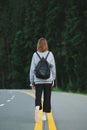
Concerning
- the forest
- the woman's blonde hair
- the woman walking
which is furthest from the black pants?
the forest

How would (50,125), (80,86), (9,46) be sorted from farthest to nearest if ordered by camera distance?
1. (9,46)
2. (80,86)
3. (50,125)

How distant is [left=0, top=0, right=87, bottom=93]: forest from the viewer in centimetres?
5744

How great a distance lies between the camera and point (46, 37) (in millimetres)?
72562

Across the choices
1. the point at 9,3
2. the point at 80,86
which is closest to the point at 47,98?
the point at 80,86

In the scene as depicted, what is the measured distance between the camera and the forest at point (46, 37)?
5744 cm

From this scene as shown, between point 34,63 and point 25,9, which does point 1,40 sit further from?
point 34,63

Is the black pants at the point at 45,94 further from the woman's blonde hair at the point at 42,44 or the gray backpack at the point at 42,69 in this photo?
the woman's blonde hair at the point at 42,44

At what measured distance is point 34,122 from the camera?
520 inches

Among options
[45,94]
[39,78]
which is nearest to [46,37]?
[45,94]

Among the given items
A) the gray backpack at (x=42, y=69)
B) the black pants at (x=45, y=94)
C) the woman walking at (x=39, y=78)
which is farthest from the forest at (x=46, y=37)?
the gray backpack at (x=42, y=69)

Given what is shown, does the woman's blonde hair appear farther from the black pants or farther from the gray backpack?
the black pants

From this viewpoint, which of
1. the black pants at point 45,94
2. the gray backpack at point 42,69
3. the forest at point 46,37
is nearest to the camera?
the gray backpack at point 42,69

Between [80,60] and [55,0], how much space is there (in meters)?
15.5

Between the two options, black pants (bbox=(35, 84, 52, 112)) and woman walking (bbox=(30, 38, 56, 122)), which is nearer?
woman walking (bbox=(30, 38, 56, 122))
